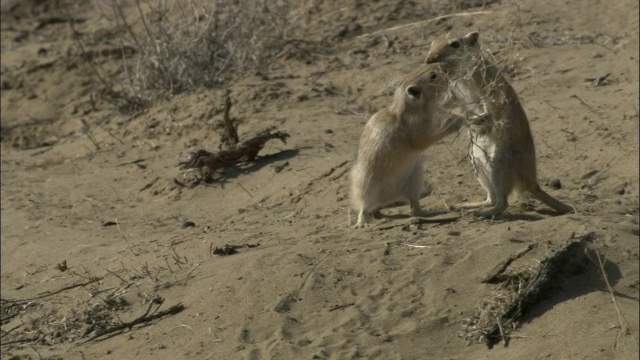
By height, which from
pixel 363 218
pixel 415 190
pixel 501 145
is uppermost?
pixel 501 145

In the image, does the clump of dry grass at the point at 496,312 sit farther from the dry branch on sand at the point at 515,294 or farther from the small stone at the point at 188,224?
the small stone at the point at 188,224

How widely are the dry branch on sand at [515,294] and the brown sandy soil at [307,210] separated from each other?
0.06 meters

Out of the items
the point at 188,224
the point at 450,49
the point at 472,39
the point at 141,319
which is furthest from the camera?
the point at 188,224

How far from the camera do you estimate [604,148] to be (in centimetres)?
836

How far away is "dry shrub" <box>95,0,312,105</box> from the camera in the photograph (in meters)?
11.6

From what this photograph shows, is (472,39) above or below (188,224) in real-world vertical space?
above

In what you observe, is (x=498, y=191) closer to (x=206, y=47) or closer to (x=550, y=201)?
(x=550, y=201)

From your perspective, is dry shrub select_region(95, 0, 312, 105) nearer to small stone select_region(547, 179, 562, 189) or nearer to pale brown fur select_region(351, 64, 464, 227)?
pale brown fur select_region(351, 64, 464, 227)

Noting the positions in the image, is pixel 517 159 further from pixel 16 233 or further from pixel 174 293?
pixel 16 233

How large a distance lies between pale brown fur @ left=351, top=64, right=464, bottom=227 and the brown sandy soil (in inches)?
8.9

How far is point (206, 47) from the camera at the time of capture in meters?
11.6

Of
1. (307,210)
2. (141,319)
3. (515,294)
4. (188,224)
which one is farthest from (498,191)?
(188,224)

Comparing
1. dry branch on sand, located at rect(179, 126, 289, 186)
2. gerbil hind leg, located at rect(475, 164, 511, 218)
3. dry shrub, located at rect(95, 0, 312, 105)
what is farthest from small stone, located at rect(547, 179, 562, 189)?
dry shrub, located at rect(95, 0, 312, 105)

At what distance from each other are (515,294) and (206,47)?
6597 mm
